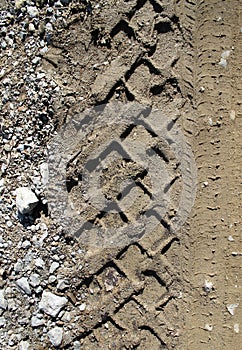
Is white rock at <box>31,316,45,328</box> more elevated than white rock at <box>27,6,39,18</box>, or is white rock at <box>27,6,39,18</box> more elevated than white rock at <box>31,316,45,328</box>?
white rock at <box>27,6,39,18</box>

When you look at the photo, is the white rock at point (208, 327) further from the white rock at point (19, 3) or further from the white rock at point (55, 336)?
the white rock at point (19, 3)

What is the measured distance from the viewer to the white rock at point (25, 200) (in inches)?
82.1

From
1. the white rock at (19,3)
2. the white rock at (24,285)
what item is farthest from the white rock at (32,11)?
the white rock at (24,285)

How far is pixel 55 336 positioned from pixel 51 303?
13 cm

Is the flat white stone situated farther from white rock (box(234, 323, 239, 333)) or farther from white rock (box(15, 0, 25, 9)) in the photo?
white rock (box(15, 0, 25, 9))

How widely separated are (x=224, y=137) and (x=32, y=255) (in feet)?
2.95

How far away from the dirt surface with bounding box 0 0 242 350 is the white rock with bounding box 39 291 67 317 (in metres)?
0.02

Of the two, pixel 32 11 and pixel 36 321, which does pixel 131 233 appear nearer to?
pixel 36 321

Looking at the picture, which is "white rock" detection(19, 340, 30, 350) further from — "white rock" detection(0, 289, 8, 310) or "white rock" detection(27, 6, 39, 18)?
"white rock" detection(27, 6, 39, 18)

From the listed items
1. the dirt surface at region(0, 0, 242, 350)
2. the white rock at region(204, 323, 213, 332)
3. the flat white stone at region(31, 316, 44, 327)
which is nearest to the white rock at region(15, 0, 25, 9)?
the dirt surface at region(0, 0, 242, 350)

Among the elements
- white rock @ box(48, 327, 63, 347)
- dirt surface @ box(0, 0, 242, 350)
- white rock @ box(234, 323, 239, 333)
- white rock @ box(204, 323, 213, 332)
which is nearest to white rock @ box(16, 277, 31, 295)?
dirt surface @ box(0, 0, 242, 350)

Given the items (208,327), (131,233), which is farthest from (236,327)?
(131,233)

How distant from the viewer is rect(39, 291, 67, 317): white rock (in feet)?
6.91

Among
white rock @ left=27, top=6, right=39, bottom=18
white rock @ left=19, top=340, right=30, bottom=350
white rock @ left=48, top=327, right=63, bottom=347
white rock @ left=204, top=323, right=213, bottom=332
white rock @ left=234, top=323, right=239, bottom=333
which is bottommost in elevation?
white rock @ left=234, top=323, right=239, bottom=333
